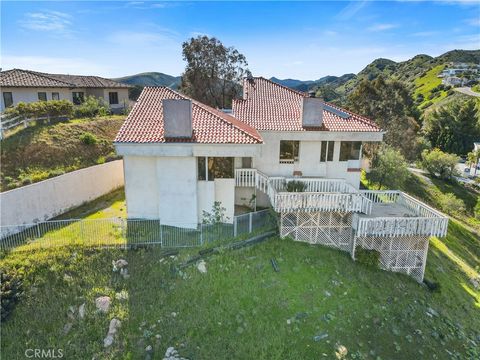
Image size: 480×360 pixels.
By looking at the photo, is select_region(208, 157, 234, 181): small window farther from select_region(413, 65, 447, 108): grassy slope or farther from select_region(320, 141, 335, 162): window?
select_region(413, 65, 447, 108): grassy slope

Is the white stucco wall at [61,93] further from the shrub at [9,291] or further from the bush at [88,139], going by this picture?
the shrub at [9,291]

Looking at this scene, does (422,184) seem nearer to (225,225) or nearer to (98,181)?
(225,225)

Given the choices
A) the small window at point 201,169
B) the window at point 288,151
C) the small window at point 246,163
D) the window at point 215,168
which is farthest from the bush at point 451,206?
the small window at point 201,169

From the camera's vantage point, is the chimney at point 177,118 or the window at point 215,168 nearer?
the chimney at point 177,118

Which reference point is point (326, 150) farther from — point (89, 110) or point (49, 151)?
point (89, 110)

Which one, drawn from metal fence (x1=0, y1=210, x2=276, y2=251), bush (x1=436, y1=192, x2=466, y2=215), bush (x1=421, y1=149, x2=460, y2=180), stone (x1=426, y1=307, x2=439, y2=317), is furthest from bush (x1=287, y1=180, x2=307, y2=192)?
bush (x1=421, y1=149, x2=460, y2=180)
